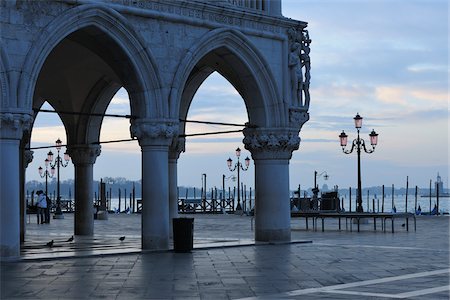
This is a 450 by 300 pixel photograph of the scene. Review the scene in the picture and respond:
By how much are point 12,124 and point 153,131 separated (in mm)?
3798

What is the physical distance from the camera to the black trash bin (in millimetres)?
21750

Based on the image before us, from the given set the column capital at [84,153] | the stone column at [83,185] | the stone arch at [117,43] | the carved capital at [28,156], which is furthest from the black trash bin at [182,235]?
the carved capital at [28,156]

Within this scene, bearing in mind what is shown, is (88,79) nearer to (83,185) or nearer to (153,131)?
(83,185)

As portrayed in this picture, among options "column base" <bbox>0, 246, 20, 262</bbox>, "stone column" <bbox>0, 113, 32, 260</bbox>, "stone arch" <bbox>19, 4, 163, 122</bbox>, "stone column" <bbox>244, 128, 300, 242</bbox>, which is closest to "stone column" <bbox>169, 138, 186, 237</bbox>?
"stone column" <bbox>244, 128, 300, 242</bbox>

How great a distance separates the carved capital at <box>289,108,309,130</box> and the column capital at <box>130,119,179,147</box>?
13.2ft

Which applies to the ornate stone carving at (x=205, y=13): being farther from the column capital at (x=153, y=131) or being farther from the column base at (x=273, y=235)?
the column base at (x=273, y=235)

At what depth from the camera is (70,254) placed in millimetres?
20516

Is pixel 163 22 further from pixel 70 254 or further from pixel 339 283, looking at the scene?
pixel 339 283

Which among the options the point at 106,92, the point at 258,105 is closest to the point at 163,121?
the point at 258,105

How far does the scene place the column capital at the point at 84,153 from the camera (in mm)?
29734

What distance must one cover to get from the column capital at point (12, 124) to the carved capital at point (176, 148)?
883cm

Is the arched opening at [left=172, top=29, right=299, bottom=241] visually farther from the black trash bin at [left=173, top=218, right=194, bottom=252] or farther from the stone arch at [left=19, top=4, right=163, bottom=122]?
the black trash bin at [left=173, top=218, right=194, bottom=252]

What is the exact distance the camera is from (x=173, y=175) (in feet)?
92.7

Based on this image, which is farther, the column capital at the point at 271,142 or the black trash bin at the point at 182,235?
the column capital at the point at 271,142
